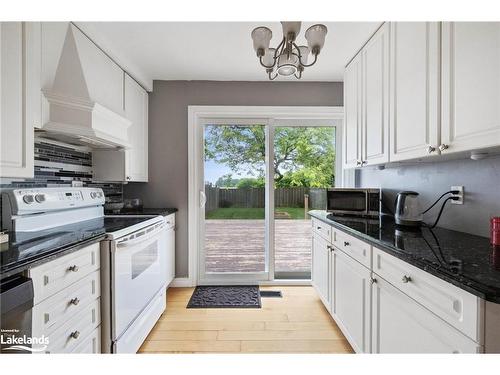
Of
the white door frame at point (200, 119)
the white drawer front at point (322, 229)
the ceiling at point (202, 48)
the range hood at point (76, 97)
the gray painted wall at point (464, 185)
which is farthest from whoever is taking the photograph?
the white door frame at point (200, 119)

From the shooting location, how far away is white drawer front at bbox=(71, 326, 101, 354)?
1.17 metres

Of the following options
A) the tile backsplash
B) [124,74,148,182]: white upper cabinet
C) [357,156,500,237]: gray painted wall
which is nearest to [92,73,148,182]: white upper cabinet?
[124,74,148,182]: white upper cabinet

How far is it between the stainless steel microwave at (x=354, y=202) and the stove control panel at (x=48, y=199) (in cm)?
205

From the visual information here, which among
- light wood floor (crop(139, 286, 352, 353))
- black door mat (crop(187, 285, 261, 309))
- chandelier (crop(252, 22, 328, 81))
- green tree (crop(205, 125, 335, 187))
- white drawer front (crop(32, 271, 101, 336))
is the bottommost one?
light wood floor (crop(139, 286, 352, 353))

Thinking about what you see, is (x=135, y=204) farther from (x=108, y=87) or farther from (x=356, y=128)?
(x=356, y=128)

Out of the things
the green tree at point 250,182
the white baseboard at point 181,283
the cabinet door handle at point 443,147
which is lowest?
the white baseboard at point 181,283

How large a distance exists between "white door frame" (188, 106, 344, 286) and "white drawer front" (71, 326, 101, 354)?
1.45 metres

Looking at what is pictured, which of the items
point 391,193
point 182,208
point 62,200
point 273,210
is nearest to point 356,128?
point 391,193

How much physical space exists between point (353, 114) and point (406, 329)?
5.57 ft

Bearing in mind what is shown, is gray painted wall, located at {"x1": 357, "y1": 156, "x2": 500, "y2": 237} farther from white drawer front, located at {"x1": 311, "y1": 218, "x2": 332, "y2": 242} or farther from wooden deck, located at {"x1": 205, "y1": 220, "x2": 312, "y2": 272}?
wooden deck, located at {"x1": 205, "y1": 220, "x2": 312, "y2": 272}

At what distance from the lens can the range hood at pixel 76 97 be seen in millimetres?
1496

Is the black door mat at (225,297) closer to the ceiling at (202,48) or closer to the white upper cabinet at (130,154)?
the white upper cabinet at (130,154)

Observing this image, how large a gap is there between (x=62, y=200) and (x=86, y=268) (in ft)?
2.14

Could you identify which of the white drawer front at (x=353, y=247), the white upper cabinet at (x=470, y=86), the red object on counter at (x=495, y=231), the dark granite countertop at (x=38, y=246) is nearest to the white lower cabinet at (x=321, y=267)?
the white drawer front at (x=353, y=247)
